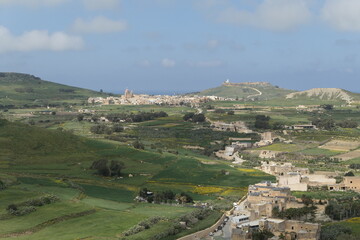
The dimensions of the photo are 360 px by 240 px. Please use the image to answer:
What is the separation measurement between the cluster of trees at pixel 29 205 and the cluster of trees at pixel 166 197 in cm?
913

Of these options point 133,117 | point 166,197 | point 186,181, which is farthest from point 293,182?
point 133,117

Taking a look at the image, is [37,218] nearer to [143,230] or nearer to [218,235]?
[143,230]

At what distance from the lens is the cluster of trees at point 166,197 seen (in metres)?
52.3

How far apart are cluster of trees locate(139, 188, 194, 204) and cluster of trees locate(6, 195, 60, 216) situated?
30.0 ft

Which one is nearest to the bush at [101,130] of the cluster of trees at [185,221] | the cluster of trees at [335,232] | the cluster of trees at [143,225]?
the cluster of trees at [185,221]

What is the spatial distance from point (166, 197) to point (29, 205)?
1345 centimetres

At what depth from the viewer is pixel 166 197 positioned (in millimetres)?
53250

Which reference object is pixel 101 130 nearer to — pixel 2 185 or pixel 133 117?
pixel 133 117

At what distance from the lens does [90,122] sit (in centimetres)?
12188

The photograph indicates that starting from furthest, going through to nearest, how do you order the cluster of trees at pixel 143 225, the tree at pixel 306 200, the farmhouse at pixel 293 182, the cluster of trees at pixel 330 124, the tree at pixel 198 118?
the tree at pixel 198 118, the cluster of trees at pixel 330 124, the farmhouse at pixel 293 182, the tree at pixel 306 200, the cluster of trees at pixel 143 225

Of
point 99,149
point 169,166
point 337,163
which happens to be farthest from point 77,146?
point 337,163

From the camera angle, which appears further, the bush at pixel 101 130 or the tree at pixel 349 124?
the tree at pixel 349 124

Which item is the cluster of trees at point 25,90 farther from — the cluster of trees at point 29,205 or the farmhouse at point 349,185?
the farmhouse at point 349,185

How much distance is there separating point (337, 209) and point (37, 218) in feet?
81.5
